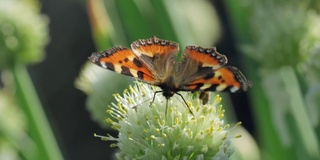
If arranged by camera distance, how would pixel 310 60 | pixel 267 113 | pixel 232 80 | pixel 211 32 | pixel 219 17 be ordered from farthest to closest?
pixel 219 17 → pixel 211 32 → pixel 267 113 → pixel 310 60 → pixel 232 80

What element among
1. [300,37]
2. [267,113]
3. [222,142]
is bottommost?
[267,113]

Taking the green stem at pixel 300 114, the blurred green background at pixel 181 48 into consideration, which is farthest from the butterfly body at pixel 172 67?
the green stem at pixel 300 114

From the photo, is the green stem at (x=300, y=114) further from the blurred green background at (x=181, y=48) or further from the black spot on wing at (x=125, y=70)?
the black spot on wing at (x=125, y=70)

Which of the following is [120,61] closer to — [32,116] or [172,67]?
[172,67]

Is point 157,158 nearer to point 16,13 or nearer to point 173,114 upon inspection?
point 173,114

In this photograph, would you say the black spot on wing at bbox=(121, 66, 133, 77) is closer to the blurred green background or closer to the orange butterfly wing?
the orange butterfly wing

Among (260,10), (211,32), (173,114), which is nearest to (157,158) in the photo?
(173,114)

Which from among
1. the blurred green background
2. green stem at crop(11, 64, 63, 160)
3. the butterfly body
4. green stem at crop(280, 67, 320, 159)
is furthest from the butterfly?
green stem at crop(11, 64, 63, 160)
